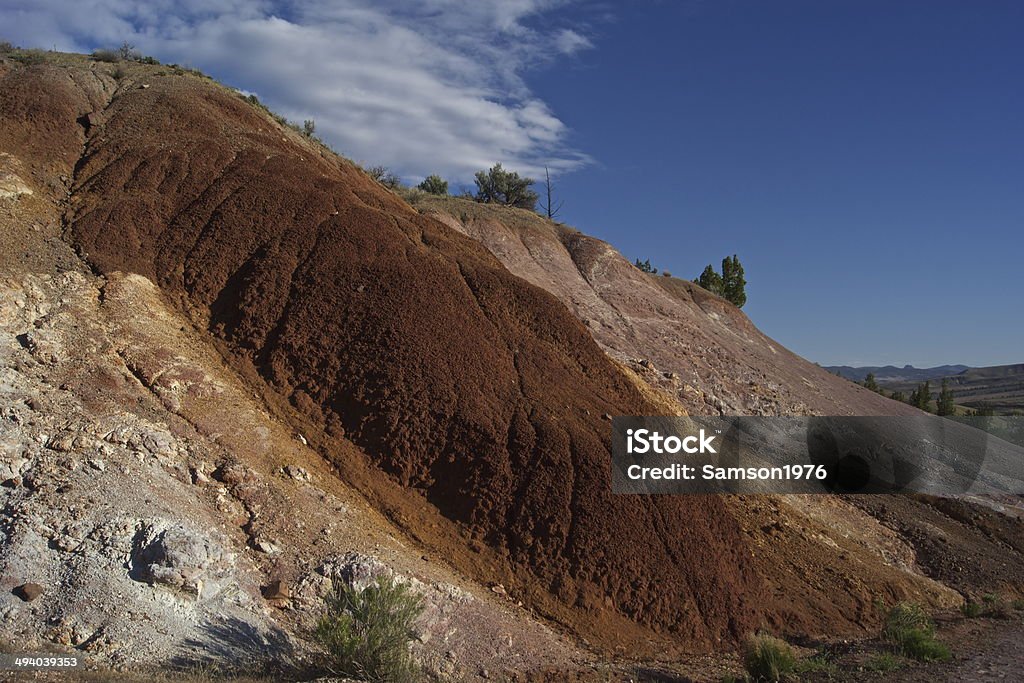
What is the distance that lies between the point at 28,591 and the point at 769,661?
10.4 metres

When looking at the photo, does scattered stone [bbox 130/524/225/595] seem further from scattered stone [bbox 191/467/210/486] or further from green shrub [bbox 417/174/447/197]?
green shrub [bbox 417/174/447/197]

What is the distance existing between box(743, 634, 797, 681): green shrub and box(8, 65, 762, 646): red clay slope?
112 centimetres

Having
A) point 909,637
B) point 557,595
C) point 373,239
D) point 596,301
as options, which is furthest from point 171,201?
point 909,637

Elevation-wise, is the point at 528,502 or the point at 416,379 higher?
the point at 416,379

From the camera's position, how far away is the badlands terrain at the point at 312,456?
988cm

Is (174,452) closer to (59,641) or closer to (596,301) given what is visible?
(59,641)

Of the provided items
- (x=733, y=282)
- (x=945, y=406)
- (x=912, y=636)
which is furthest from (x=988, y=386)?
(x=912, y=636)

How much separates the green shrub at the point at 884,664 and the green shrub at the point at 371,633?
25.6ft

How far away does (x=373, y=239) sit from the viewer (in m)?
16.9

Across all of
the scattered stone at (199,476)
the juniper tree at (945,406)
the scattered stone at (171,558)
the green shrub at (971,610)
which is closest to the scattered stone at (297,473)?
the scattered stone at (199,476)

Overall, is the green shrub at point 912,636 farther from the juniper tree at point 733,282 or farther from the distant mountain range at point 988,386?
the distant mountain range at point 988,386

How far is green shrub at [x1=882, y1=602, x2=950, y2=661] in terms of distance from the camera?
13.1 m

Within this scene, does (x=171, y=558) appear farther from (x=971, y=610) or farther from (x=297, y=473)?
(x=971, y=610)

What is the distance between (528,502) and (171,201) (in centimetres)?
1138
